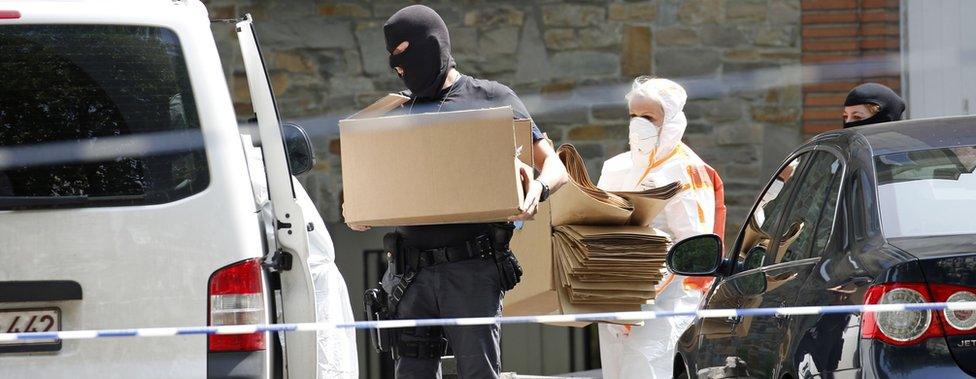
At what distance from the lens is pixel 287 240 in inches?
182

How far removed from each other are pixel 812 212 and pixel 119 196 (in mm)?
1996

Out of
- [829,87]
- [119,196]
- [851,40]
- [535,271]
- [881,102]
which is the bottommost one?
[535,271]

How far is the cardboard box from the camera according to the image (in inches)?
183

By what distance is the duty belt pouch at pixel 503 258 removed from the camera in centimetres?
493

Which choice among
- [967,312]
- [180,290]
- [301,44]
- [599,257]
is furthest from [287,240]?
[301,44]

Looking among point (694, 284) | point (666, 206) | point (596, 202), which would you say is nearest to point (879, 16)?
point (694, 284)

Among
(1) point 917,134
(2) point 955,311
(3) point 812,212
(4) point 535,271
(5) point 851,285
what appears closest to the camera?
(2) point 955,311

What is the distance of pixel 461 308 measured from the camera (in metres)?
4.91

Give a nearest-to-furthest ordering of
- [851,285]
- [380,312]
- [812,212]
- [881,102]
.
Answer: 1. [851,285]
2. [812,212]
3. [380,312]
4. [881,102]

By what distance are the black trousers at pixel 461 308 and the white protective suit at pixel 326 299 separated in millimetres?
654

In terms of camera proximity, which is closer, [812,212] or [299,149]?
[812,212]

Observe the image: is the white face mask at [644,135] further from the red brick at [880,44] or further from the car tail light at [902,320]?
the red brick at [880,44]

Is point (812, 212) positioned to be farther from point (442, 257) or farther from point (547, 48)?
point (547, 48)

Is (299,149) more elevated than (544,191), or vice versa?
(299,149)
